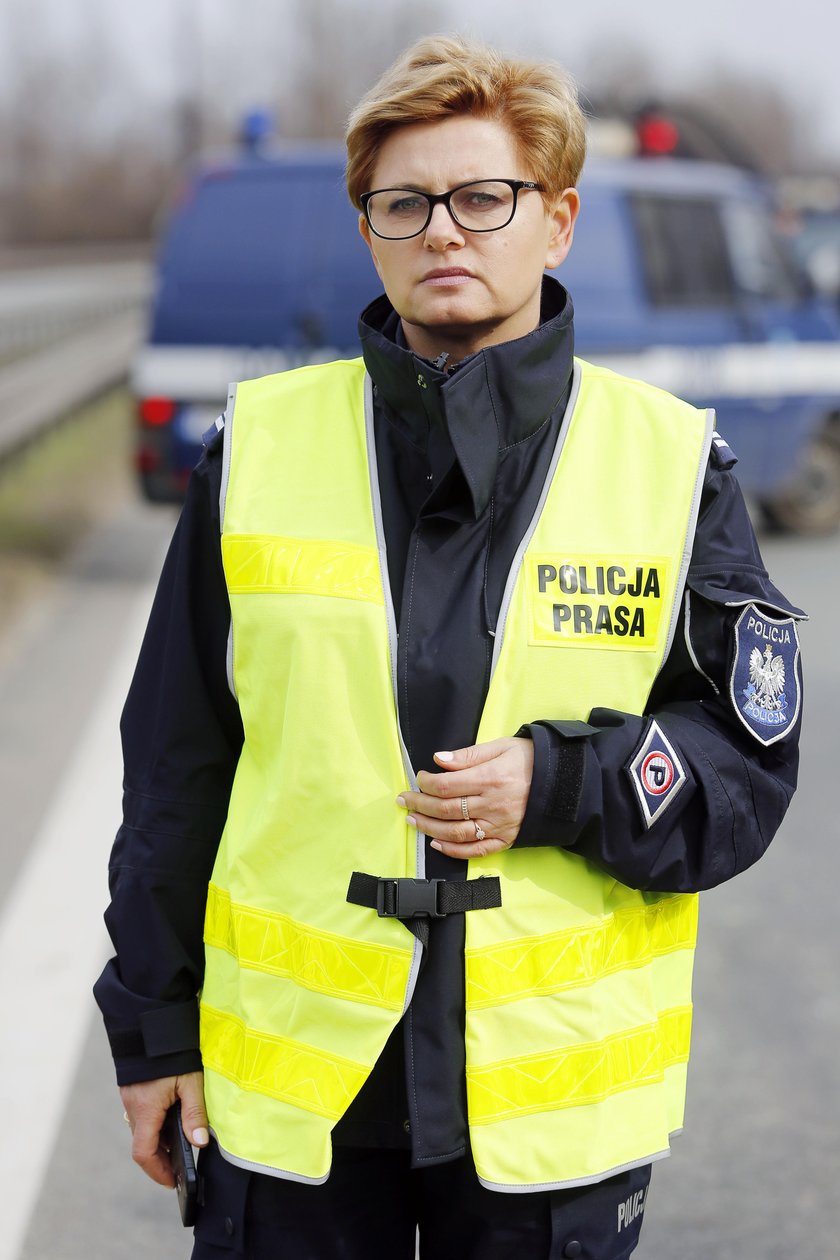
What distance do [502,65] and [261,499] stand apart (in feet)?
1.97

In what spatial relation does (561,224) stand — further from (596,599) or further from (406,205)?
(596,599)

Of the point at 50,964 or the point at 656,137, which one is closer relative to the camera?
the point at 50,964

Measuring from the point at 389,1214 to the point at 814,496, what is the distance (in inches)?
388

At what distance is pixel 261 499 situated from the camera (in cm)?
215

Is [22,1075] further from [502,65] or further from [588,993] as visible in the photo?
[502,65]

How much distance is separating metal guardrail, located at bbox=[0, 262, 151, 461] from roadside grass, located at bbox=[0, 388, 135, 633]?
255mm

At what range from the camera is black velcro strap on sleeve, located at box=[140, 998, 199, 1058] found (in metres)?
2.19

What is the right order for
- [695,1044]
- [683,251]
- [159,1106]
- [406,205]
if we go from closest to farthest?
[406,205] < [159,1106] < [695,1044] < [683,251]

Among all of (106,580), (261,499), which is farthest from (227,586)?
(106,580)

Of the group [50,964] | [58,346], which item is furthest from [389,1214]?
[58,346]

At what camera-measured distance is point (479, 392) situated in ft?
6.73

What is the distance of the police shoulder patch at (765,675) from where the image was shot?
6.84 ft

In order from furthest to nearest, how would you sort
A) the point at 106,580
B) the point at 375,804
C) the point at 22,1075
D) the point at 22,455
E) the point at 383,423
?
1. the point at 22,455
2. the point at 106,580
3. the point at 22,1075
4. the point at 383,423
5. the point at 375,804

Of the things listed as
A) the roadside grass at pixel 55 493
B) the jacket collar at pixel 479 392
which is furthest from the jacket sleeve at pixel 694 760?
the roadside grass at pixel 55 493
